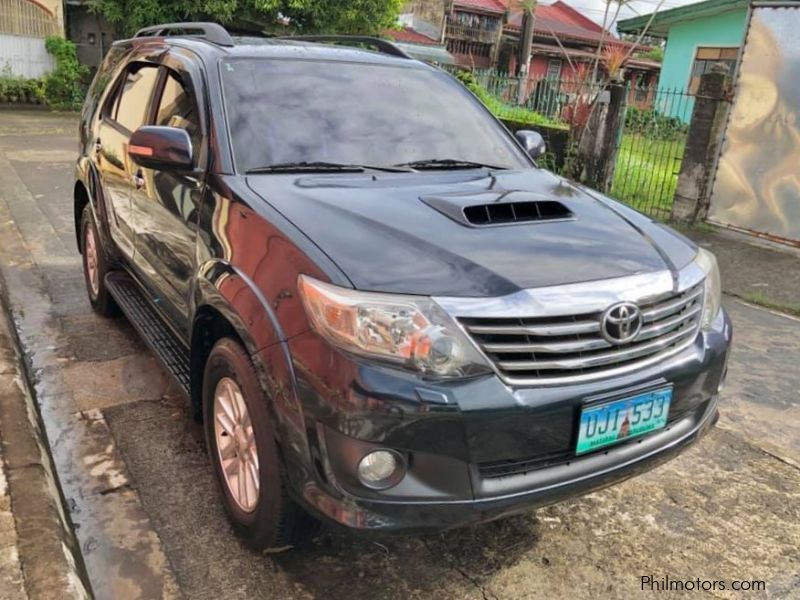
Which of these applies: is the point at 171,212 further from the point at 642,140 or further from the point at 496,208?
the point at 642,140

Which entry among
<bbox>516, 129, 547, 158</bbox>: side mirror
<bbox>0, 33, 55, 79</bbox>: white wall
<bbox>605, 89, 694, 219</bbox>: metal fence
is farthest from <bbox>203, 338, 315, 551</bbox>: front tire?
<bbox>0, 33, 55, 79</bbox>: white wall

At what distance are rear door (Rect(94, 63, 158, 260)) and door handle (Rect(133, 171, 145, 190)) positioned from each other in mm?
53

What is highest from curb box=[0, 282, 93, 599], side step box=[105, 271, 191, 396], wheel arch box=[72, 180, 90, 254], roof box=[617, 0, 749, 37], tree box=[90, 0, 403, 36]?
roof box=[617, 0, 749, 37]

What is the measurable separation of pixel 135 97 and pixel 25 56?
52.9ft

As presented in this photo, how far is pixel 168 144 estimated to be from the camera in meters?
2.83

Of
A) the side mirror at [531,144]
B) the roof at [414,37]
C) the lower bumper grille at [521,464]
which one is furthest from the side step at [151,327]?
the roof at [414,37]

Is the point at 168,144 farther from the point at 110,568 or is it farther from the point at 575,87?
the point at 575,87

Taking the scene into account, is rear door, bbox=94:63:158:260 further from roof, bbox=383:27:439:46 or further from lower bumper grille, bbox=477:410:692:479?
roof, bbox=383:27:439:46

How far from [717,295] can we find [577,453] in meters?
0.97

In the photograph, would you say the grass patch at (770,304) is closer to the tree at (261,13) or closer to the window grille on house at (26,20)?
the tree at (261,13)

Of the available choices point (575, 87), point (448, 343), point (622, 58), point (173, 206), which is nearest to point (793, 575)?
point (448, 343)

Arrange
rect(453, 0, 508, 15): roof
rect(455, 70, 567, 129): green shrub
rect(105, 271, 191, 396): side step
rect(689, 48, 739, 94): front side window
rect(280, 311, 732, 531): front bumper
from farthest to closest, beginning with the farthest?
1. rect(453, 0, 508, 15): roof
2. rect(689, 48, 739, 94): front side window
3. rect(455, 70, 567, 129): green shrub
4. rect(105, 271, 191, 396): side step
5. rect(280, 311, 732, 531): front bumper

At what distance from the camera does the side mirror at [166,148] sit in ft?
9.26

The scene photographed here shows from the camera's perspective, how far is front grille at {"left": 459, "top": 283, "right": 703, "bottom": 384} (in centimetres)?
205
